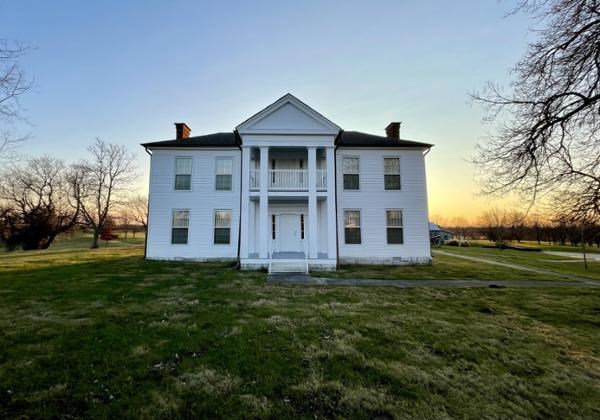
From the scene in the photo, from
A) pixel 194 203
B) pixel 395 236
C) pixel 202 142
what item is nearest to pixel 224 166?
pixel 202 142

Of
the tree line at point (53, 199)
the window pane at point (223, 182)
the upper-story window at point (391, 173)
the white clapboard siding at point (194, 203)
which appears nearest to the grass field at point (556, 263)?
the upper-story window at point (391, 173)

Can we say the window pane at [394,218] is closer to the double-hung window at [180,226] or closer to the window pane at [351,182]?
the window pane at [351,182]

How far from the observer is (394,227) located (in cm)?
1408

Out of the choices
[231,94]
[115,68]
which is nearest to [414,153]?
[231,94]

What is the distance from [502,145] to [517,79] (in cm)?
189

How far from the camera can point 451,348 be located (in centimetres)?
444

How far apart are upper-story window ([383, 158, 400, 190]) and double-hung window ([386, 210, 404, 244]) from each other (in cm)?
149

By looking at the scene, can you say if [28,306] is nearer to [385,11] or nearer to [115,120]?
[115,120]

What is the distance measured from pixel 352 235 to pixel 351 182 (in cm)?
303

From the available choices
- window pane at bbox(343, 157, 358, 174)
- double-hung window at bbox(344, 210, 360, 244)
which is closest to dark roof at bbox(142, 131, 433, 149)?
window pane at bbox(343, 157, 358, 174)

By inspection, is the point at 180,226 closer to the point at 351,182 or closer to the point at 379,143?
the point at 351,182

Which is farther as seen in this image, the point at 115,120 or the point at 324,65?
the point at 115,120

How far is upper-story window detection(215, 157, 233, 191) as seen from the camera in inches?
564

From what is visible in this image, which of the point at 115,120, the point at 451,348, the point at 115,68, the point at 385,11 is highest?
the point at 385,11
